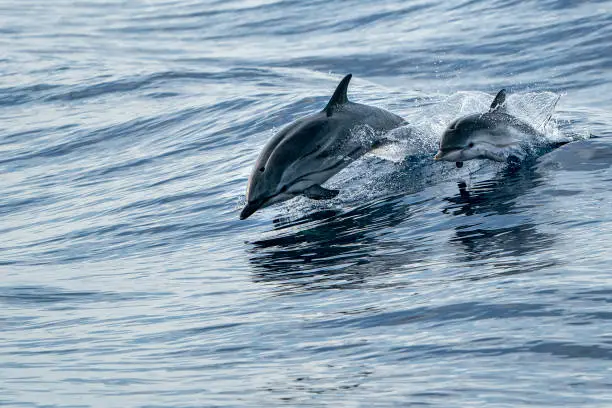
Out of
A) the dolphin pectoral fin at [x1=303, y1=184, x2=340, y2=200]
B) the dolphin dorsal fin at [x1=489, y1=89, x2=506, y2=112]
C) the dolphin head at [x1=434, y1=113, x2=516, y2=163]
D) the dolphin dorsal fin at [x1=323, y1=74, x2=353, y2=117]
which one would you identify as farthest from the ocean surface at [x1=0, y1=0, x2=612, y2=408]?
the dolphin dorsal fin at [x1=323, y1=74, x2=353, y2=117]

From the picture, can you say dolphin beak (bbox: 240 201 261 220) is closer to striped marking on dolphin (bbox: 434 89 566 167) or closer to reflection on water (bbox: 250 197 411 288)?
reflection on water (bbox: 250 197 411 288)

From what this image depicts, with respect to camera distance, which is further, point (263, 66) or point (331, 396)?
point (263, 66)

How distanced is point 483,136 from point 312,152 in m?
1.53

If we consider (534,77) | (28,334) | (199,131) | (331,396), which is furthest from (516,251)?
(534,77)

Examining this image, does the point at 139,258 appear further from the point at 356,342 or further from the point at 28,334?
the point at 356,342

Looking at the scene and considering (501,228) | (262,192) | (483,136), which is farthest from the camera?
(483,136)

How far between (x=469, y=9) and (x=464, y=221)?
15.8m

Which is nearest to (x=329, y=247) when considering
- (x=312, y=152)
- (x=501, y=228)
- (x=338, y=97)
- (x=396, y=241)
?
(x=396, y=241)

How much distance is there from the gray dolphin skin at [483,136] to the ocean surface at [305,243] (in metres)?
0.33

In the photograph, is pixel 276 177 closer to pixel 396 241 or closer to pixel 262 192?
pixel 262 192

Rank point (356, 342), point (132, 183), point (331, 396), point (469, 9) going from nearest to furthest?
1. point (331, 396)
2. point (356, 342)
3. point (132, 183)
4. point (469, 9)

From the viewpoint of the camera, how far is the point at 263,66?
2228cm

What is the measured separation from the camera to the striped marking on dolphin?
35.4 ft

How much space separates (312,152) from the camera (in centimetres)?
1068
